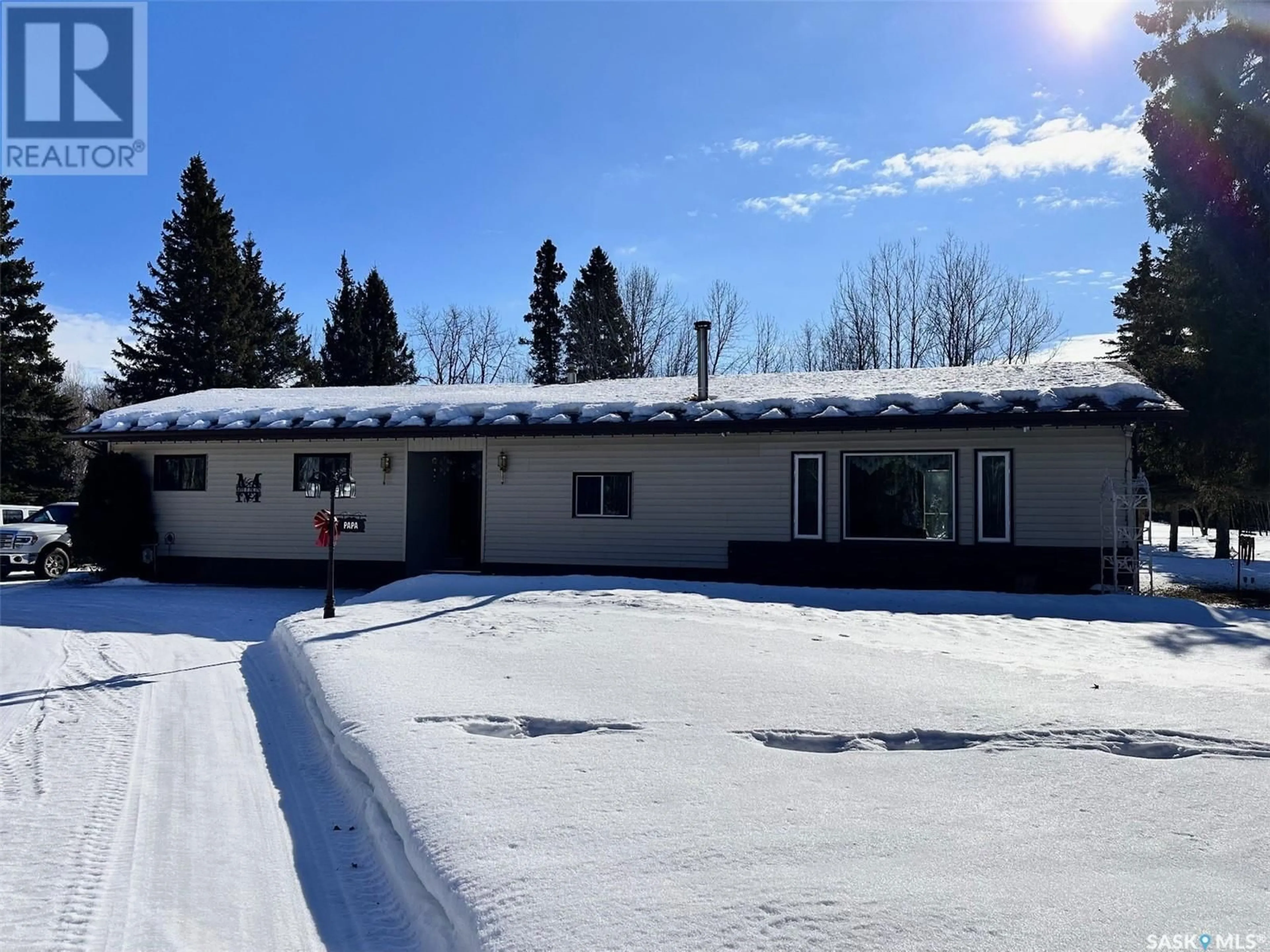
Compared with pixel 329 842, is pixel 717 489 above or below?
above

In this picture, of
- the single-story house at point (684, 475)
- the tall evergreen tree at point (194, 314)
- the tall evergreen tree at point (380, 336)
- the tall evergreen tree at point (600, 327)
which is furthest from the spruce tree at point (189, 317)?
the single-story house at point (684, 475)

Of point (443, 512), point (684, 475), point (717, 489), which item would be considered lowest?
point (443, 512)

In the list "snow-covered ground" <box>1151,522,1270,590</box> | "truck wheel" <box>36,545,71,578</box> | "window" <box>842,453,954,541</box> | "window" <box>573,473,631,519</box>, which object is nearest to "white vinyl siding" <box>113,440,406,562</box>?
"window" <box>573,473,631,519</box>

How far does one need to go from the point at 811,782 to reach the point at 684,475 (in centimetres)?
991

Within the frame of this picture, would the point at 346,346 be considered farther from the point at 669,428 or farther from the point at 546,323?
the point at 669,428

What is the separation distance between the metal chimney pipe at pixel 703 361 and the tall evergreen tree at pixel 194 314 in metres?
25.7

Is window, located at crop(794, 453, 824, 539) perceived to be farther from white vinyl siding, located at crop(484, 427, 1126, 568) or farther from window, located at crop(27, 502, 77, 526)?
window, located at crop(27, 502, 77, 526)

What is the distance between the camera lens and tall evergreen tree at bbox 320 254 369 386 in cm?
4172

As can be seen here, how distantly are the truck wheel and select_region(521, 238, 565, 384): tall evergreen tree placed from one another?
81.3ft

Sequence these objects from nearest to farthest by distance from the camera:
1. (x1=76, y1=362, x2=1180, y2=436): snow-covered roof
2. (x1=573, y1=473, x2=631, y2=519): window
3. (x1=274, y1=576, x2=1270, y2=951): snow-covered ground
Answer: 1. (x1=274, y1=576, x2=1270, y2=951): snow-covered ground
2. (x1=76, y1=362, x2=1180, y2=436): snow-covered roof
3. (x1=573, y1=473, x2=631, y2=519): window

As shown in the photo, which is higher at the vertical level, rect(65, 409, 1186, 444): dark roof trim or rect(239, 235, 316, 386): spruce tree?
rect(239, 235, 316, 386): spruce tree

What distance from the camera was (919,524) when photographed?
1298cm

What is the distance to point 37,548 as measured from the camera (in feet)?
58.7

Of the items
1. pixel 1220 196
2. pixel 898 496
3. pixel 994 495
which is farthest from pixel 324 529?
pixel 1220 196
